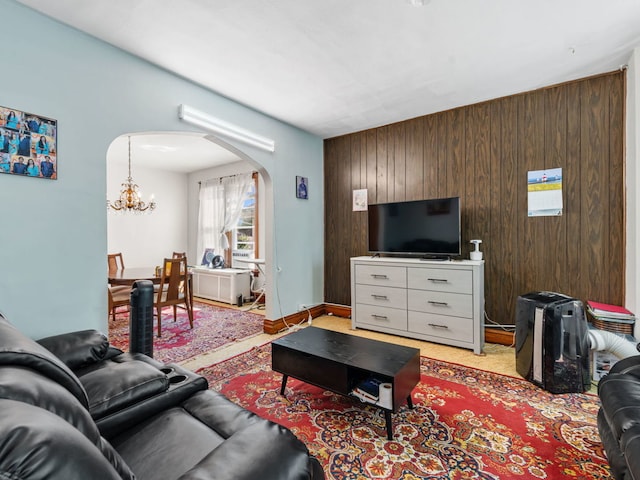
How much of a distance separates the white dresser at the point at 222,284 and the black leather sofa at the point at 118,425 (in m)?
3.50

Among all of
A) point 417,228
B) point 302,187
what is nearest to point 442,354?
point 417,228

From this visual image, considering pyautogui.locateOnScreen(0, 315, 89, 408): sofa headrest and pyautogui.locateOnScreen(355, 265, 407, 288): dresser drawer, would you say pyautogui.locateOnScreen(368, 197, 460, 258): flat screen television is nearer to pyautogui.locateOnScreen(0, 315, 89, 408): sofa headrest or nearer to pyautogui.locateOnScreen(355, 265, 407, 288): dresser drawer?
pyautogui.locateOnScreen(355, 265, 407, 288): dresser drawer

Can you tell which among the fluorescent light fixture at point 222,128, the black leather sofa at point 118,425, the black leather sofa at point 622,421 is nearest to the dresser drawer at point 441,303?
the black leather sofa at point 622,421

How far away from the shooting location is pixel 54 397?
0.72 meters

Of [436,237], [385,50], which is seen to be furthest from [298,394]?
[385,50]

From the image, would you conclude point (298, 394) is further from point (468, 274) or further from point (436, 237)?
point (436, 237)

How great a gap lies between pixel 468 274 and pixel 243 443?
2.79 m

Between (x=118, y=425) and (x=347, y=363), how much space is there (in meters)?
1.20

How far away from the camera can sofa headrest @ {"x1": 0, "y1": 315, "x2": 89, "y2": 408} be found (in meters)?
0.80

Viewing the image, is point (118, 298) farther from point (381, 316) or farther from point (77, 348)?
point (381, 316)

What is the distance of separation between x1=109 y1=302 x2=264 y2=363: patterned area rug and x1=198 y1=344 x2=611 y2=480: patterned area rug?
2.62 ft

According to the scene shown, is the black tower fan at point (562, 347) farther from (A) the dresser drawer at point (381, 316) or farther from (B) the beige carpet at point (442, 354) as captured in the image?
(A) the dresser drawer at point (381, 316)

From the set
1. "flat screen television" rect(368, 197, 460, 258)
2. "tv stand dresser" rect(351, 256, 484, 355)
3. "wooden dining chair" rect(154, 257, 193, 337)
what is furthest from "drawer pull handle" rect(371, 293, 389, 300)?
"wooden dining chair" rect(154, 257, 193, 337)

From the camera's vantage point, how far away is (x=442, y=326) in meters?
3.27
